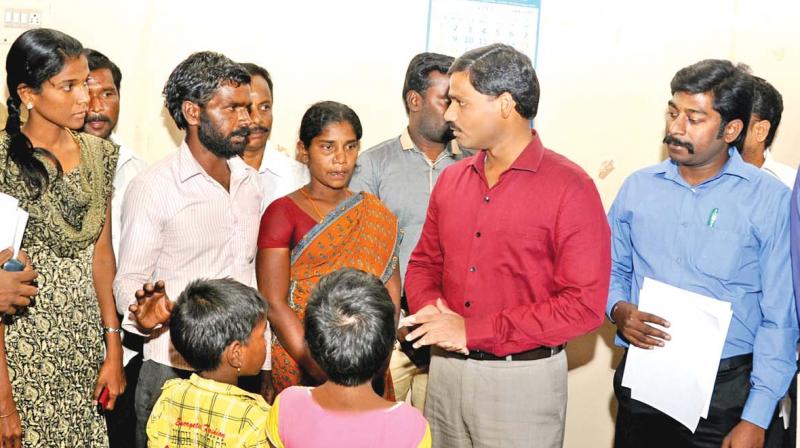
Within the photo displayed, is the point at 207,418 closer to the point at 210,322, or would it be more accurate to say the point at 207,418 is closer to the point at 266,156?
the point at 210,322

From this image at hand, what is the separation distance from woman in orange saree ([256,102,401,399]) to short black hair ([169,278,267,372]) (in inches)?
22.7

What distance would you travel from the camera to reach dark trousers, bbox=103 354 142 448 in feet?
10.6

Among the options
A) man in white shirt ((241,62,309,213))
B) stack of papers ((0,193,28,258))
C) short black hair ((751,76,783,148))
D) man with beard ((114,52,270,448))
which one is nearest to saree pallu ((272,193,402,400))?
man with beard ((114,52,270,448))

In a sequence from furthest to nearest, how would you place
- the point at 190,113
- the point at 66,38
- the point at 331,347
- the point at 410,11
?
the point at 410,11 < the point at 190,113 < the point at 66,38 < the point at 331,347

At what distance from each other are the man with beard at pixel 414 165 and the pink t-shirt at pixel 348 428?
55.0 inches

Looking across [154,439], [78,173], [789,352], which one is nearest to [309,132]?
[78,173]

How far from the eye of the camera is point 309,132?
9.93 ft

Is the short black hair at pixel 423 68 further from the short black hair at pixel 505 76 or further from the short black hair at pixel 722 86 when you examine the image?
the short black hair at pixel 722 86

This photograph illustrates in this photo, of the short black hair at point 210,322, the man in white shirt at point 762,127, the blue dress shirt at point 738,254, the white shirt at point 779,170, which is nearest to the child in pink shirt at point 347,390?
the short black hair at point 210,322

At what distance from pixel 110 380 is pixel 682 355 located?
1.83m

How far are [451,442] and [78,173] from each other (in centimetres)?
145

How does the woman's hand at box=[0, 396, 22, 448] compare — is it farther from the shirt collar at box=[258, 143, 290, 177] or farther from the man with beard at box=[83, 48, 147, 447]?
the shirt collar at box=[258, 143, 290, 177]

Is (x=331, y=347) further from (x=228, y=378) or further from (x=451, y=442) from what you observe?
(x=451, y=442)

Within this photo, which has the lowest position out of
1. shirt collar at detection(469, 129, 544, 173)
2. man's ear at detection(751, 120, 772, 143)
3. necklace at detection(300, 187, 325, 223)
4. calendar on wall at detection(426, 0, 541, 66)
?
necklace at detection(300, 187, 325, 223)
